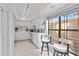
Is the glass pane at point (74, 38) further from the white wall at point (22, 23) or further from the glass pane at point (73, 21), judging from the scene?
the white wall at point (22, 23)

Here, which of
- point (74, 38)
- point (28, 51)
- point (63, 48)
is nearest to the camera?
point (63, 48)

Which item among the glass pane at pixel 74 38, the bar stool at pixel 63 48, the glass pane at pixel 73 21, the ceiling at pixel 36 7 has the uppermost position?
the ceiling at pixel 36 7

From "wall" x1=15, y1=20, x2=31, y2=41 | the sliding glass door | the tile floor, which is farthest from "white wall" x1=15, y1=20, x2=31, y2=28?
the sliding glass door

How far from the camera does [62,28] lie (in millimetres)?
4461

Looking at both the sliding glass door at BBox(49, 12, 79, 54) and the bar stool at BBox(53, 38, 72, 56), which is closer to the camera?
the bar stool at BBox(53, 38, 72, 56)

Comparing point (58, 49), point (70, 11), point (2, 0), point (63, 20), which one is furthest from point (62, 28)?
point (2, 0)

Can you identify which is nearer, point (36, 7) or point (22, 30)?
point (36, 7)

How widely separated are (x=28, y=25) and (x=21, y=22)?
0.79m

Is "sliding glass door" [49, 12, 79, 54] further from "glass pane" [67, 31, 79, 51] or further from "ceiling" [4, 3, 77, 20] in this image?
"ceiling" [4, 3, 77, 20]

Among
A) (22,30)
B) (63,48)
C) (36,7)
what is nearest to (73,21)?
(63,48)

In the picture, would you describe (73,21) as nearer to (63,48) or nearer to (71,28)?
(71,28)

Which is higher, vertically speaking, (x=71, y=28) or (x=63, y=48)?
(x=71, y=28)

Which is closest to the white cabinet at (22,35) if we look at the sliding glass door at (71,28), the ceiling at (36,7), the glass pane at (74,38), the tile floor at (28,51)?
the tile floor at (28,51)

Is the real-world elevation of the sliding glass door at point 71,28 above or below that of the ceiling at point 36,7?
below
